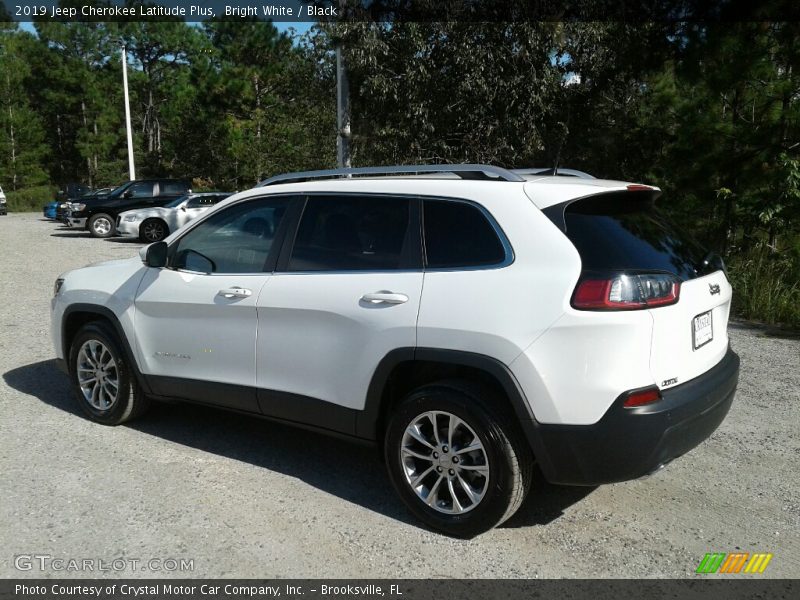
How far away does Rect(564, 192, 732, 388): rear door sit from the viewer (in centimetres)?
349

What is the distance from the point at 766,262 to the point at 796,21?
3.02 metres

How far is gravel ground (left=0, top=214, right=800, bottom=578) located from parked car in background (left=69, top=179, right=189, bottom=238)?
18202 mm

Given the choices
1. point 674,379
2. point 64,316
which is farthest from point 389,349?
point 64,316

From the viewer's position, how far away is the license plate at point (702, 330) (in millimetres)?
3682

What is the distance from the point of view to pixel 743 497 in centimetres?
428

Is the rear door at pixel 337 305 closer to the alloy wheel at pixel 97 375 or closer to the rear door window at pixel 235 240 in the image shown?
the rear door window at pixel 235 240

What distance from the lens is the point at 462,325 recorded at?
3.64m

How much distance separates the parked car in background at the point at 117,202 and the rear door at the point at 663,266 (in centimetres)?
2090

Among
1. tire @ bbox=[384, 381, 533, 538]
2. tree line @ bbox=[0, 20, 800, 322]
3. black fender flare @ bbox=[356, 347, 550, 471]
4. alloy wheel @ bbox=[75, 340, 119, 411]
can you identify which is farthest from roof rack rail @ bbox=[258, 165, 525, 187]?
alloy wheel @ bbox=[75, 340, 119, 411]

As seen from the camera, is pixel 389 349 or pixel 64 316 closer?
pixel 389 349

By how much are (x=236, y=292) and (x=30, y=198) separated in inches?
1977

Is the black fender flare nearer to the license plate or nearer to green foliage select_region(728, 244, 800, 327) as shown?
the license plate

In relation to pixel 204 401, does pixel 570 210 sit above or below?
above

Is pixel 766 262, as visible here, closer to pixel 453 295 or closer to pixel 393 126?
pixel 453 295
